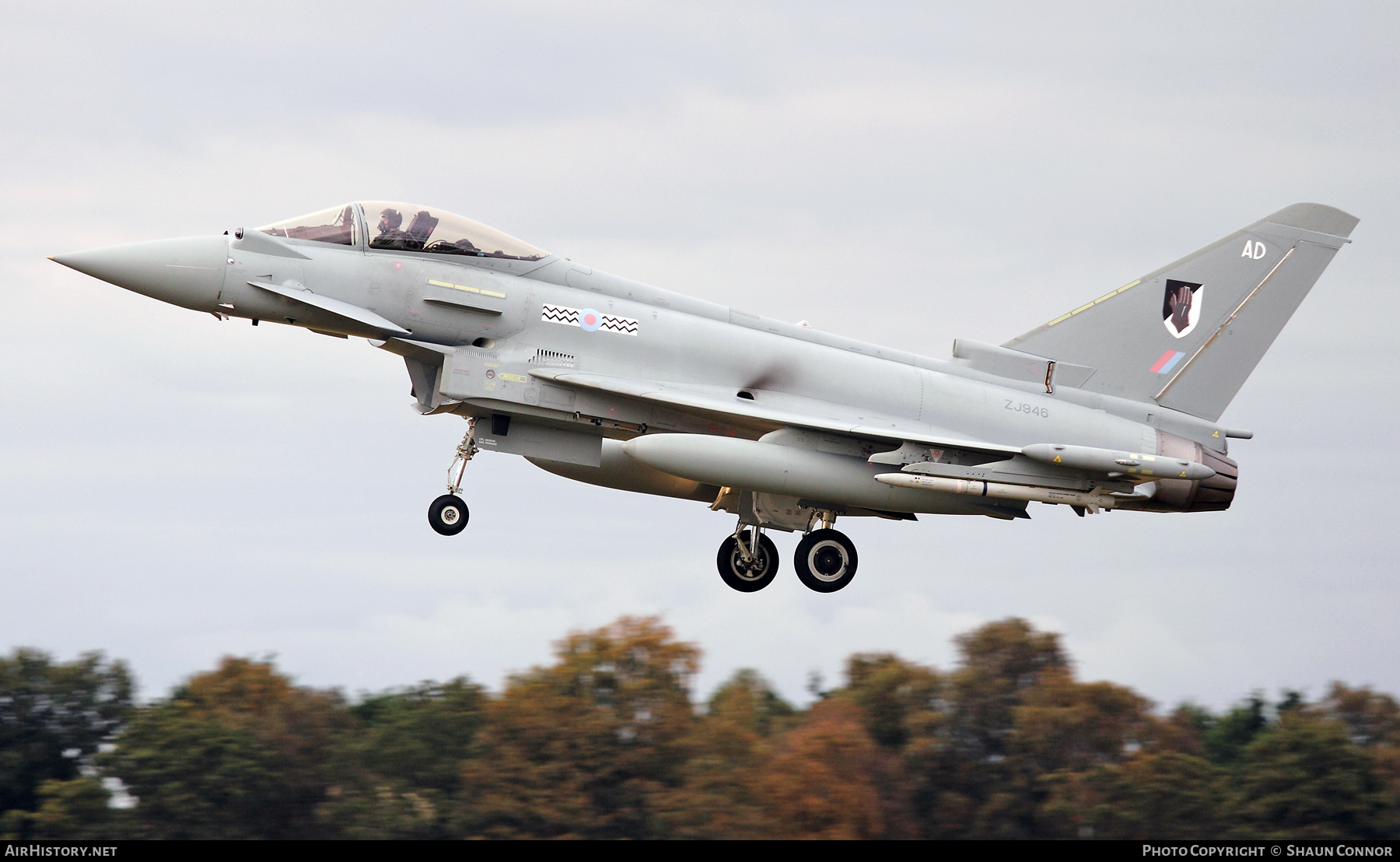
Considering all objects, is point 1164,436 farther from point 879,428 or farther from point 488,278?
point 488,278

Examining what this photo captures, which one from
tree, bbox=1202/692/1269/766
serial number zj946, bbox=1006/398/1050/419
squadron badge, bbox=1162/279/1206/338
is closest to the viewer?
serial number zj946, bbox=1006/398/1050/419

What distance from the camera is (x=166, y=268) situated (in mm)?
16312

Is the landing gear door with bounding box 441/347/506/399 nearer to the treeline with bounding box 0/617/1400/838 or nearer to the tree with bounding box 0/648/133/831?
the treeline with bounding box 0/617/1400/838

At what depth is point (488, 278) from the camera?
676 inches

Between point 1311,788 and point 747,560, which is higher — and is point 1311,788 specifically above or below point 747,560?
below

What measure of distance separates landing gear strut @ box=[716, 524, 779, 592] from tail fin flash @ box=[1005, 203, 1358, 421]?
4471 mm

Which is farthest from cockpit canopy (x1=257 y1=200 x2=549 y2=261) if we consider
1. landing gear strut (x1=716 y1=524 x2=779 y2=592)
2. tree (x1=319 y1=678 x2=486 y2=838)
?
tree (x1=319 y1=678 x2=486 y2=838)

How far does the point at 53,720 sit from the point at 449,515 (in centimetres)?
2064

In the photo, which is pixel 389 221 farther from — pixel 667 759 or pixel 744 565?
pixel 667 759

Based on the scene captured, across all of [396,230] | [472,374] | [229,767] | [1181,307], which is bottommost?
[229,767]

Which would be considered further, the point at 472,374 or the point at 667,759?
the point at 667,759

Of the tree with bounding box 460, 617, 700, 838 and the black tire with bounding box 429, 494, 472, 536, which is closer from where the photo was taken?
the black tire with bounding box 429, 494, 472, 536

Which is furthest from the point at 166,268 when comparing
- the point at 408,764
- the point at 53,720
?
the point at 53,720

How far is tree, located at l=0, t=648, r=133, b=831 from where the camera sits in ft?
105
